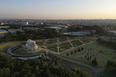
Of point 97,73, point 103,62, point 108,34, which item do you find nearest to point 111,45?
point 103,62

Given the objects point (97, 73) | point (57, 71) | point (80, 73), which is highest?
point (57, 71)

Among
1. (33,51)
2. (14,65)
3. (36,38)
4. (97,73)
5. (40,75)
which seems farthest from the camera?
(36,38)

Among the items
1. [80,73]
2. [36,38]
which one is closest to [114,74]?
[80,73]

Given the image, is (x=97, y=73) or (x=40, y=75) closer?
(x=40, y=75)

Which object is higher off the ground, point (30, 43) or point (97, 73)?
point (30, 43)

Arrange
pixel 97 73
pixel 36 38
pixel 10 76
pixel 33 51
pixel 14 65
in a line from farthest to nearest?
pixel 36 38 < pixel 33 51 < pixel 97 73 < pixel 14 65 < pixel 10 76

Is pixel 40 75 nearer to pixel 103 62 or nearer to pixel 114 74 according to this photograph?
pixel 114 74

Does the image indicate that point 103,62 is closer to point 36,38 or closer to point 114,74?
point 114,74

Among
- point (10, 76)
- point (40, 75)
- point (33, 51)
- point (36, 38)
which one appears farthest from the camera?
point (36, 38)

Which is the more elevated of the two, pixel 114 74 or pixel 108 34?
pixel 108 34
